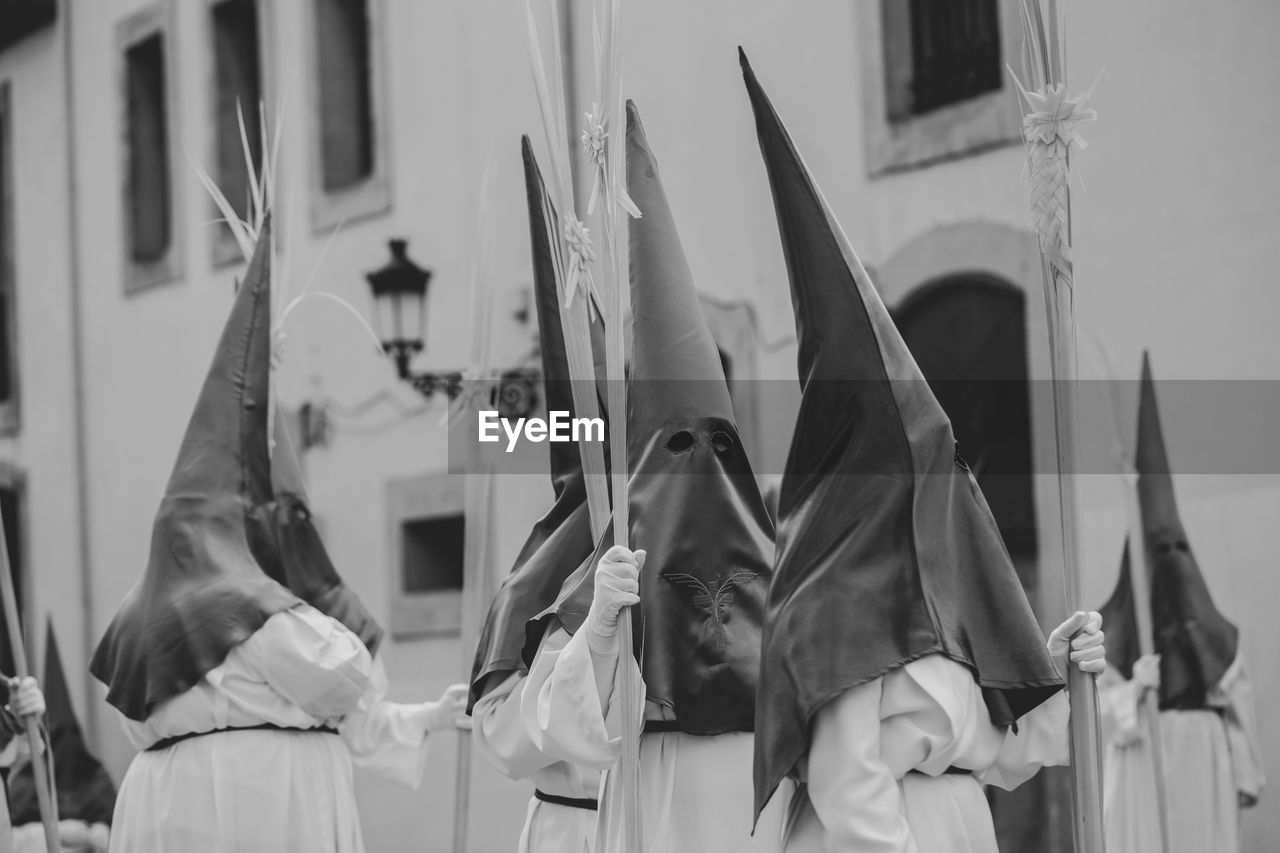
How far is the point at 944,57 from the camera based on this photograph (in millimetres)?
8555

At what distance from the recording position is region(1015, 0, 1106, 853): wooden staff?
3.78 m

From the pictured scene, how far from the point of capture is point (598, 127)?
14.5 feet

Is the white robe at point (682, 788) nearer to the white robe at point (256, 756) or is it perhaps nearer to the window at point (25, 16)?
the white robe at point (256, 756)

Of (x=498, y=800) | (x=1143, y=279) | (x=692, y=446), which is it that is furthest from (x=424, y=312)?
(x=692, y=446)

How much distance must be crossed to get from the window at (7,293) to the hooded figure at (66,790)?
355cm

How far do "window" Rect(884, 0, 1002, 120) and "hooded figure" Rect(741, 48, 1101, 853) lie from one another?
15.8 ft

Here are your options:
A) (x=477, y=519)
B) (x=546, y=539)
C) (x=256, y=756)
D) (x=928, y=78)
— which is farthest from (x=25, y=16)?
(x=546, y=539)

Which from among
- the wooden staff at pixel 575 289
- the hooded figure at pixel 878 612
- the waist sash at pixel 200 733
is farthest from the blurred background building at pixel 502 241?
the hooded figure at pixel 878 612

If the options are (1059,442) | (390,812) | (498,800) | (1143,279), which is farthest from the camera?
(390,812)

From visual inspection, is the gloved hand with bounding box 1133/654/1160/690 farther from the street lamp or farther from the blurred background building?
the street lamp

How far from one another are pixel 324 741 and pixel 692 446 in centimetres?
281

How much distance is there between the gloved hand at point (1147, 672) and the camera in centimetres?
712

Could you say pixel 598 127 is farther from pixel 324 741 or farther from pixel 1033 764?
pixel 324 741

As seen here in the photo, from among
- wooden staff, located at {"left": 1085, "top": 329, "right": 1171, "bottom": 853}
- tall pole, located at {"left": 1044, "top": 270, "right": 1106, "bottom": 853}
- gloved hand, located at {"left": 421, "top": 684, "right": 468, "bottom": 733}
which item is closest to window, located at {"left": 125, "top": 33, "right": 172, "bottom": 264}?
gloved hand, located at {"left": 421, "top": 684, "right": 468, "bottom": 733}
